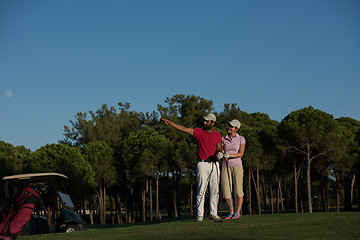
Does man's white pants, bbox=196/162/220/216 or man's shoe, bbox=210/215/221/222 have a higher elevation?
man's white pants, bbox=196/162/220/216

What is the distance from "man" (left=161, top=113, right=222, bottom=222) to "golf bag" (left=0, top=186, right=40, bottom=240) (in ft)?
11.5

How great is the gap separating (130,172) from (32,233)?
28.9 metres

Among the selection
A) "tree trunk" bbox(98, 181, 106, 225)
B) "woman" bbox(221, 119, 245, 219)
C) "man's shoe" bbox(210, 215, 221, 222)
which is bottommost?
"tree trunk" bbox(98, 181, 106, 225)

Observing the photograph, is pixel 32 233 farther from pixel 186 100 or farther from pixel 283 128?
pixel 186 100

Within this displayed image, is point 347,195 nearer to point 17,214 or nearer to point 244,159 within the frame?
point 244,159

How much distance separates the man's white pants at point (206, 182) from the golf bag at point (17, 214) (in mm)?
3701

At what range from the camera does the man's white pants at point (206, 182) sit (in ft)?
30.7

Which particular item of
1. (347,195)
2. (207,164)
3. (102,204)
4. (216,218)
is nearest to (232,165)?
(207,164)

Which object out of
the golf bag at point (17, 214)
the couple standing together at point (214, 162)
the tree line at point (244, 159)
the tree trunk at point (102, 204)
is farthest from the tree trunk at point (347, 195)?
the golf bag at point (17, 214)

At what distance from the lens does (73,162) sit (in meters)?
36.3

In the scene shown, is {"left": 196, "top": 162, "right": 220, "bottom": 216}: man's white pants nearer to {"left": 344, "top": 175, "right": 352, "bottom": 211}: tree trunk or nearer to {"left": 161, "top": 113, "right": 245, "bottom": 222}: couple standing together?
{"left": 161, "top": 113, "right": 245, "bottom": 222}: couple standing together

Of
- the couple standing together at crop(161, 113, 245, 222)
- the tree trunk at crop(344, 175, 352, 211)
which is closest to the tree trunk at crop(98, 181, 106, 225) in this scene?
the tree trunk at crop(344, 175, 352, 211)

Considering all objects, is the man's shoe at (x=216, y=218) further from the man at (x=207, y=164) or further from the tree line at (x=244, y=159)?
the tree line at (x=244, y=159)

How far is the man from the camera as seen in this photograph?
9.39 m
